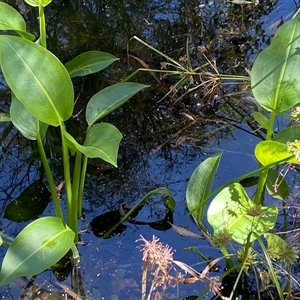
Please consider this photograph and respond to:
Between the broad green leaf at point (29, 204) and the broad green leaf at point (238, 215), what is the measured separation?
470mm

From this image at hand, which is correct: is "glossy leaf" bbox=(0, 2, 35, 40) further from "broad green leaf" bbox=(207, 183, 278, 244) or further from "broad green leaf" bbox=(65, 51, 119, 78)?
"broad green leaf" bbox=(207, 183, 278, 244)

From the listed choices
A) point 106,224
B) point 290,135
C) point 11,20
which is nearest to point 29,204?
point 106,224

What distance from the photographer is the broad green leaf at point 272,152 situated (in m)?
1.07

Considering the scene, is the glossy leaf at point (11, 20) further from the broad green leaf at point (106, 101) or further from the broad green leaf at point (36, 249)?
the broad green leaf at point (36, 249)

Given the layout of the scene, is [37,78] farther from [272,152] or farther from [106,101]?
[272,152]

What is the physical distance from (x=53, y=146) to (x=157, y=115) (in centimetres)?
32

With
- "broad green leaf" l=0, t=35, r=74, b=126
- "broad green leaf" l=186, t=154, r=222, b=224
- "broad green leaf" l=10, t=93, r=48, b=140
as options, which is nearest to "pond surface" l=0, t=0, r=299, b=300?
"broad green leaf" l=186, t=154, r=222, b=224

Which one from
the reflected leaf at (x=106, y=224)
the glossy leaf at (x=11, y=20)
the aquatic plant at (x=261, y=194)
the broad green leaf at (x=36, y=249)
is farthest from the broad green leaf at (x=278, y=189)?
the glossy leaf at (x=11, y=20)

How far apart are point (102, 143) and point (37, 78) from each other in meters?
0.18

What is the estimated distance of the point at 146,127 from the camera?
1.59 metres

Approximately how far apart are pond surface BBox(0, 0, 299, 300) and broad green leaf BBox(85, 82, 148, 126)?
0.26 m

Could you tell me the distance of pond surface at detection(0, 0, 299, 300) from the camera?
1.25 metres

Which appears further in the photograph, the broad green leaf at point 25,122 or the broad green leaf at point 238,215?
the broad green leaf at point 25,122

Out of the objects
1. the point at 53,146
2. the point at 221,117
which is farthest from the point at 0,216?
the point at 221,117
